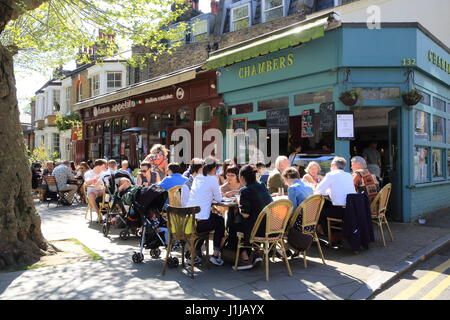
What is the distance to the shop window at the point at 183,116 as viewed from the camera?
1349 cm

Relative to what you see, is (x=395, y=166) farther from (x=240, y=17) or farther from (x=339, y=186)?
(x=240, y=17)

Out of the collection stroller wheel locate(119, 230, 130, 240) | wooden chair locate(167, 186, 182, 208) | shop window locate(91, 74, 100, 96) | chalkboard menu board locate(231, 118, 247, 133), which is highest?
shop window locate(91, 74, 100, 96)

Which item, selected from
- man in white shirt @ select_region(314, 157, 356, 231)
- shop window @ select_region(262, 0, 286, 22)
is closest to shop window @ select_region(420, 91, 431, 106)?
man in white shirt @ select_region(314, 157, 356, 231)

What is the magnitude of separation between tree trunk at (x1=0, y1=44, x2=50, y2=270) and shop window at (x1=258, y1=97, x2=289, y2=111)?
617 cm

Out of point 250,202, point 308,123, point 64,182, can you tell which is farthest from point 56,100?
point 250,202

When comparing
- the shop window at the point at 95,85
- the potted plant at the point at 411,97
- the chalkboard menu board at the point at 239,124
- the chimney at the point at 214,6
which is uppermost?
the chimney at the point at 214,6

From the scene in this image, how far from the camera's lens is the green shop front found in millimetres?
8336

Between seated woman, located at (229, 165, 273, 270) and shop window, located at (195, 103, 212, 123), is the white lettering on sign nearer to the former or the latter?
shop window, located at (195, 103, 212, 123)

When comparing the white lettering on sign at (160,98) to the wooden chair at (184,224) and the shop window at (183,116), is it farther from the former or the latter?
the wooden chair at (184,224)

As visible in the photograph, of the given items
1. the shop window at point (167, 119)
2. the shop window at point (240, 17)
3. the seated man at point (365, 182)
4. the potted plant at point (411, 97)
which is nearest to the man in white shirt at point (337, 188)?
the seated man at point (365, 182)

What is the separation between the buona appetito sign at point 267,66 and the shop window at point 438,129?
Result: 4.13 meters

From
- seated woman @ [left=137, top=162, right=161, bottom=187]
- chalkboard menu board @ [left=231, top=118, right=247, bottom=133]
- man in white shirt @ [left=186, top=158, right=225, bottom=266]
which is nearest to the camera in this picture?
man in white shirt @ [left=186, top=158, right=225, bottom=266]

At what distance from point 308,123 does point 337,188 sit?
11.0 feet
